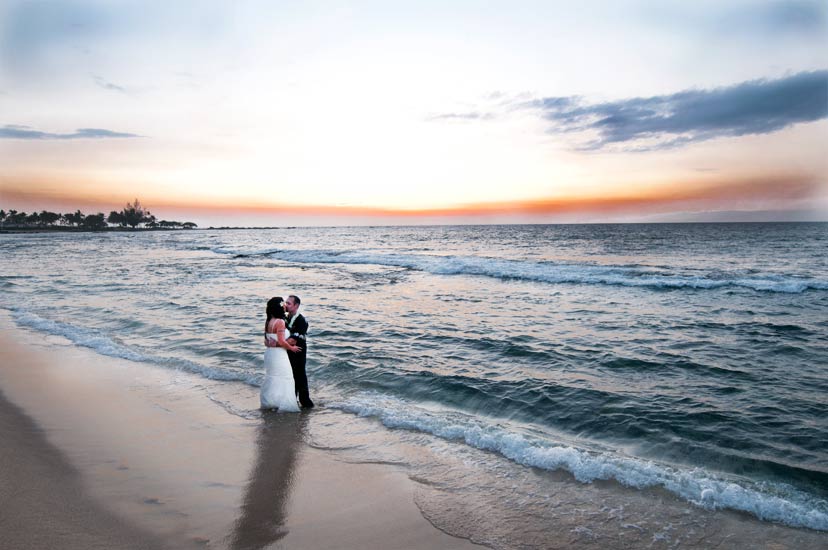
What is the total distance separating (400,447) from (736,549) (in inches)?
143

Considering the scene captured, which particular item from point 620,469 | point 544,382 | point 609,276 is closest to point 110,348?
point 544,382

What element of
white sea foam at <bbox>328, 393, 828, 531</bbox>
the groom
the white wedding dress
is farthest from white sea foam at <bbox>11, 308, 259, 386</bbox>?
white sea foam at <bbox>328, 393, 828, 531</bbox>

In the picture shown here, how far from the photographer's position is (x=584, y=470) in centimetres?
561

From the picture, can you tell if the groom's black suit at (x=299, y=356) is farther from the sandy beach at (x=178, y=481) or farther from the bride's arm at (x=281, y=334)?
the sandy beach at (x=178, y=481)

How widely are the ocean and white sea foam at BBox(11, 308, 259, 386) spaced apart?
6cm

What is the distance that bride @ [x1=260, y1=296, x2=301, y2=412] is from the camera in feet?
23.8

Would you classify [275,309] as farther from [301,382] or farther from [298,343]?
[301,382]

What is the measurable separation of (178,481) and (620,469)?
4.92 metres

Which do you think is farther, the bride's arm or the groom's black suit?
the groom's black suit

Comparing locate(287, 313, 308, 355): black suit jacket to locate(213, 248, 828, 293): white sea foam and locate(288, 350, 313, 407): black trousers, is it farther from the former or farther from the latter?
locate(213, 248, 828, 293): white sea foam

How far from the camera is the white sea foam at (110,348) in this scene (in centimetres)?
942

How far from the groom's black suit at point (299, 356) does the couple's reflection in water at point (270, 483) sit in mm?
384

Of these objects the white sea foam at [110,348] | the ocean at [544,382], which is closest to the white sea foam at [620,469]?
the ocean at [544,382]

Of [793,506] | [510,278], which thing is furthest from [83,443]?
[510,278]
